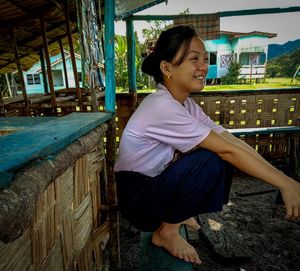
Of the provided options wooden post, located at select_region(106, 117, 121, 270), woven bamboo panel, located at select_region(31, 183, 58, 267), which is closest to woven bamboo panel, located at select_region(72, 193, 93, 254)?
woven bamboo panel, located at select_region(31, 183, 58, 267)

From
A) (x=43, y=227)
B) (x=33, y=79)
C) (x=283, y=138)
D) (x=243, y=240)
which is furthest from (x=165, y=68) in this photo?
(x=33, y=79)

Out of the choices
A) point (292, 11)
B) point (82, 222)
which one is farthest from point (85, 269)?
point (292, 11)

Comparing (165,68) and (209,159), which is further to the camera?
(165,68)

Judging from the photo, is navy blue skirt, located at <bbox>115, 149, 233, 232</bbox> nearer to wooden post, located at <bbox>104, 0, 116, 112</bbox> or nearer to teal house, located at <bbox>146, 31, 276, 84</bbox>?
wooden post, located at <bbox>104, 0, 116, 112</bbox>

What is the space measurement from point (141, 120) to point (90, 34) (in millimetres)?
1103

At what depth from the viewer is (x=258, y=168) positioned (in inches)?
61.2

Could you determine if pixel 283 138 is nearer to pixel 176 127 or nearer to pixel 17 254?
pixel 176 127

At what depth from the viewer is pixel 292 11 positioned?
12.1 feet

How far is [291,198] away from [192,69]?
1.06m

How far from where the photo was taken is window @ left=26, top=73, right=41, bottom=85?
2372 centimetres

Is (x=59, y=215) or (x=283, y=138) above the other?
(x=59, y=215)

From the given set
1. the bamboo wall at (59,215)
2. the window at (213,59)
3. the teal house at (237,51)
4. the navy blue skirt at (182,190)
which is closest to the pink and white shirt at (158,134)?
the navy blue skirt at (182,190)

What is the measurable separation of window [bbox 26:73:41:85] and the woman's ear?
24.8 metres

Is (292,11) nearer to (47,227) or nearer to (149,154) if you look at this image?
(149,154)
